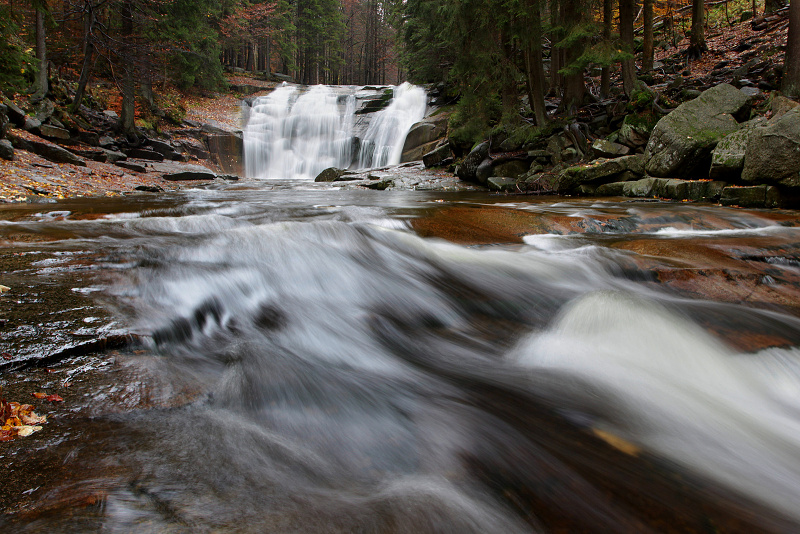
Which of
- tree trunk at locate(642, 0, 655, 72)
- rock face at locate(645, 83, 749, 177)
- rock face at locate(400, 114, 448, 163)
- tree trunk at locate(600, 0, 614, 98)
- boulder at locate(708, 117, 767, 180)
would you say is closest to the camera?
boulder at locate(708, 117, 767, 180)

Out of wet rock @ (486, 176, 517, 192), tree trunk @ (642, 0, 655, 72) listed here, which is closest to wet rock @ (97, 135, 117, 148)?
wet rock @ (486, 176, 517, 192)

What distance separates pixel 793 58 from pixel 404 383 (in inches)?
462

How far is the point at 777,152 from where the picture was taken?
273 inches

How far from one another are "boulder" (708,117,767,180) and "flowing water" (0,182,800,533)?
312 centimetres

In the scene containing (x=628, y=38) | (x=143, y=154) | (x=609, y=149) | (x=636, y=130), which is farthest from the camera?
(x=143, y=154)

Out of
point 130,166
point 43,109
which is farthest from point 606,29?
point 43,109

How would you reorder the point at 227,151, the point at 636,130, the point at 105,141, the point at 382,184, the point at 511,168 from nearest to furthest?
the point at 636,130 → the point at 511,168 → the point at 382,184 → the point at 105,141 → the point at 227,151

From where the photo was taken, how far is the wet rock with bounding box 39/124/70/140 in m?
12.5

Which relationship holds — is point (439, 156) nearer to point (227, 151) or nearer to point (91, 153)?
point (227, 151)

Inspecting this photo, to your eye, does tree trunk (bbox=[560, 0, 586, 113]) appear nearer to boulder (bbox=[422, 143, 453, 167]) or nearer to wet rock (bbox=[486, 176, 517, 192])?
wet rock (bbox=[486, 176, 517, 192])

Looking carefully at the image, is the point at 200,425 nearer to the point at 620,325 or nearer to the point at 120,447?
the point at 120,447

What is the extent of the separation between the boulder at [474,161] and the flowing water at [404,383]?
30.5 feet

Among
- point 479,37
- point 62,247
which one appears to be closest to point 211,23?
point 479,37

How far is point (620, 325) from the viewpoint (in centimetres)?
345
